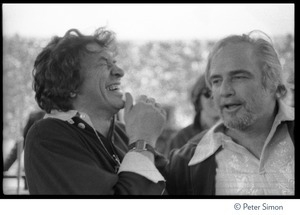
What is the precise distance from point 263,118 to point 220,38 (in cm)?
36

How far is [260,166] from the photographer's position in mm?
1504

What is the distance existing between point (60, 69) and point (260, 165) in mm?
828

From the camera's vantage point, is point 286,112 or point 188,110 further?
point 188,110

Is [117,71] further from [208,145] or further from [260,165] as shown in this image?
[260,165]

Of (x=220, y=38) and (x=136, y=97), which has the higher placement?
(x=220, y=38)

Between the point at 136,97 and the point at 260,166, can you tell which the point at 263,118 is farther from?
the point at 136,97

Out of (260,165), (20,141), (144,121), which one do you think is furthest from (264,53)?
(20,141)

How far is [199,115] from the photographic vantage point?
1.89 metres

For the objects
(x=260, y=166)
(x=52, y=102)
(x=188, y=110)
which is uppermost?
(x=52, y=102)

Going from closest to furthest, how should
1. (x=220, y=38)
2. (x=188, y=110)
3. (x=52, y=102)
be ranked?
(x=52, y=102) → (x=220, y=38) → (x=188, y=110)

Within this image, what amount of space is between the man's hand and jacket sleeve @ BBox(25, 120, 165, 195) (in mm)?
151

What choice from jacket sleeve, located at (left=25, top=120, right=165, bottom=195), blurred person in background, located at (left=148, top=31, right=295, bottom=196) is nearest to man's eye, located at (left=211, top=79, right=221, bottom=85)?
blurred person in background, located at (left=148, top=31, right=295, bottom=196)

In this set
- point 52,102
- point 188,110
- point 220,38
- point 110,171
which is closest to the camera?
point 110,171
